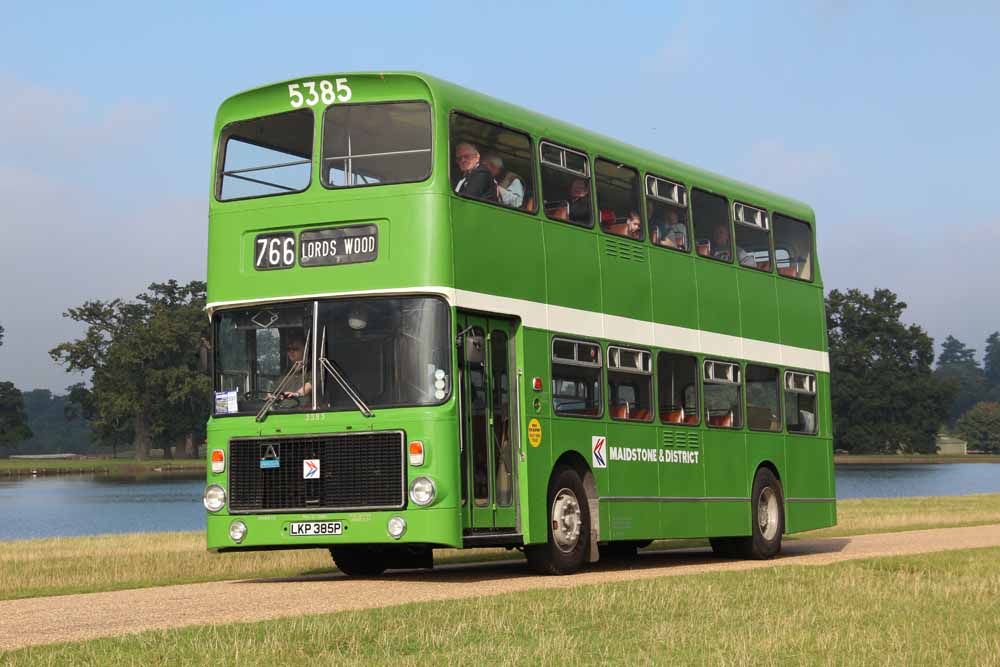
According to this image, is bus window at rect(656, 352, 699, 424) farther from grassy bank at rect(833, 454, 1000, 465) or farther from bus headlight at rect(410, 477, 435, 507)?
grassy bank at rect(833, 454, 1000, 465)

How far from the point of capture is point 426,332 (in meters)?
15.9

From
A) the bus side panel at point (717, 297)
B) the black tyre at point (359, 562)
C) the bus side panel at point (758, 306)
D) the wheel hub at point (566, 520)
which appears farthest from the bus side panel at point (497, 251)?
the bus side panel at point (758, 306)

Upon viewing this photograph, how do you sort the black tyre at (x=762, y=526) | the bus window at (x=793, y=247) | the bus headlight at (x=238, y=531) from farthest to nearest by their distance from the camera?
the bus window at (x=793, y=247) → the black tyre at (x=762, y=526) → the bus headlight at (x=238, y=531)

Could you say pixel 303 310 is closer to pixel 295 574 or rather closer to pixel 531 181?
pixel 531 181

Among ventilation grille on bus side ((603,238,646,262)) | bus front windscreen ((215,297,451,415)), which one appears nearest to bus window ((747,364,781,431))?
ventilation grille on bus side ((603,238,646,262))

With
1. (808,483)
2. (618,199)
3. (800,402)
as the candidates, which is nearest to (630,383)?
(618,199)

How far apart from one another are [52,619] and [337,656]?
3883 mm

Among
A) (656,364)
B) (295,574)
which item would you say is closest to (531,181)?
(656,364)

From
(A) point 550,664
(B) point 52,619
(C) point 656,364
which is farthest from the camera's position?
(C) point 656,364

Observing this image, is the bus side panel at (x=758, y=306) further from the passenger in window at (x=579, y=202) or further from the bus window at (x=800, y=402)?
the passenger in window at (x=579, y=202)

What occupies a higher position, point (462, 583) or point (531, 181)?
point (531, 181)

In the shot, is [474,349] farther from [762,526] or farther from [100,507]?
[100,507]

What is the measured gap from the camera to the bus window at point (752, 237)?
73.4 feet

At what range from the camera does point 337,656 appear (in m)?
10.5
